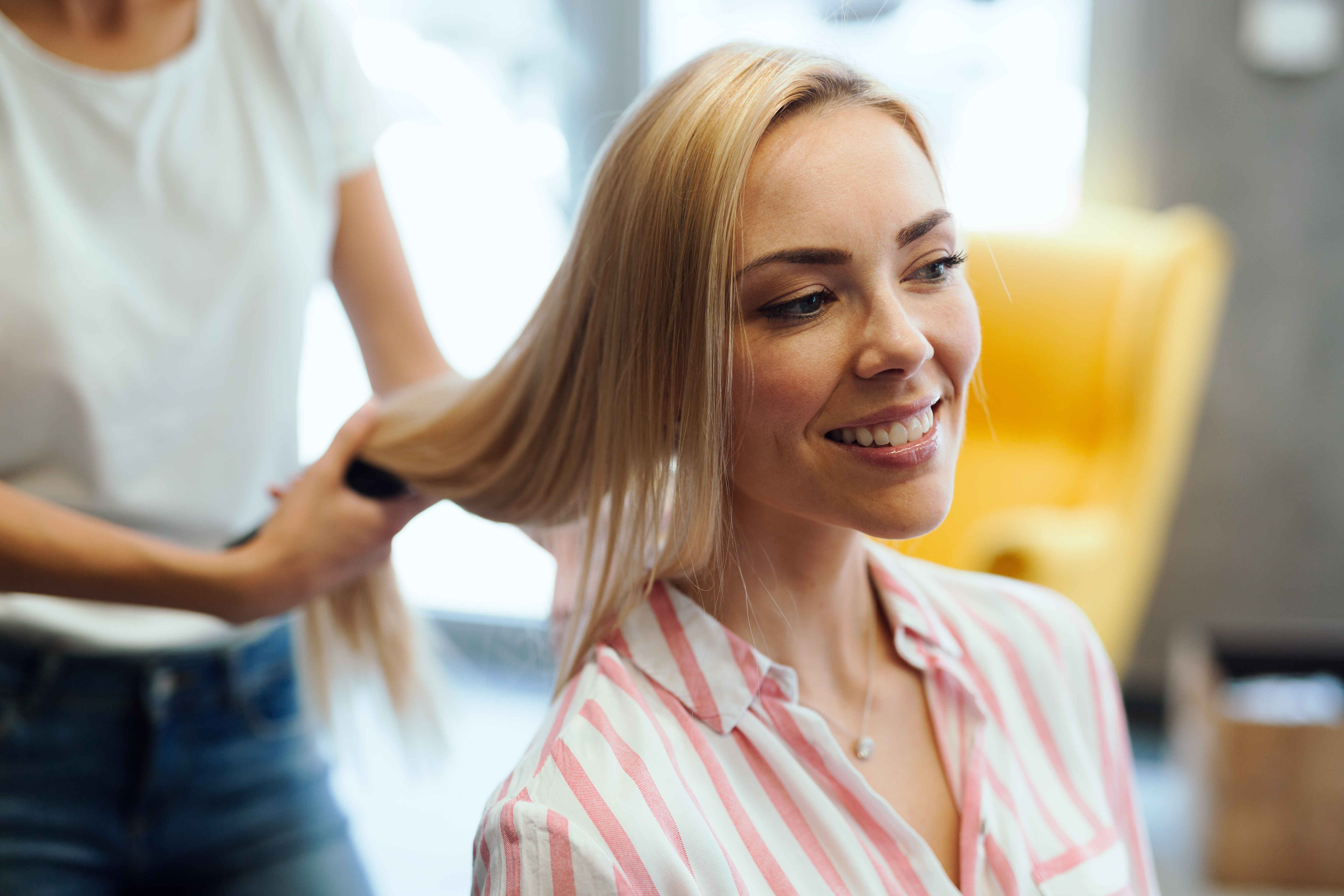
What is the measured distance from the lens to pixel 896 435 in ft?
2.84

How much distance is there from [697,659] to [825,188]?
1.25ft

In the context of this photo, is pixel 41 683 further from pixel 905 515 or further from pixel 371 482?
pixel 905 515

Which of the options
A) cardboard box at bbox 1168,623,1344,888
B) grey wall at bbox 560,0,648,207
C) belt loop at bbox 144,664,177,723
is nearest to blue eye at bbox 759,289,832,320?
belt loop at bbox 144,664,177,723

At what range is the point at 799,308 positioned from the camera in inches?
33.7

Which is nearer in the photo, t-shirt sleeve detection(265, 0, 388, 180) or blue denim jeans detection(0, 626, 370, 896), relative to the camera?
blue denim jeans detection(0, 626, 370, 896)

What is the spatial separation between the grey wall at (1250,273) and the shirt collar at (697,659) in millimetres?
2267

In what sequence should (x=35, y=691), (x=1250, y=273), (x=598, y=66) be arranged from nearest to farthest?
(x=35, y=691)
(x=1250, y=273)
(x=598, y=66)

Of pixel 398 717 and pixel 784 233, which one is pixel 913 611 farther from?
pixel 398 717

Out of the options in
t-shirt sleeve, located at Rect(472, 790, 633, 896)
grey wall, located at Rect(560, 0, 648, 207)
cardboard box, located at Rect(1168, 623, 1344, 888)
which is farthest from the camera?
grey wall, located at Rect(560, 0, 648, 207)

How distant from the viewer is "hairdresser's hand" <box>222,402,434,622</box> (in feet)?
3.60

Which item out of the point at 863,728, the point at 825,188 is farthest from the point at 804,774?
the point at 825,188

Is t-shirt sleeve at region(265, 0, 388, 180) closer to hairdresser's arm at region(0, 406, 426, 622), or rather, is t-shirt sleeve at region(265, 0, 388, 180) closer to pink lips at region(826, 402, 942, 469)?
hairdresser's arm at region(0, 406, 426, 622)

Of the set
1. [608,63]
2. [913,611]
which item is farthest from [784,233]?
[608,63]

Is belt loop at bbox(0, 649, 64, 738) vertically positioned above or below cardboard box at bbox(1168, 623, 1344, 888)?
above
